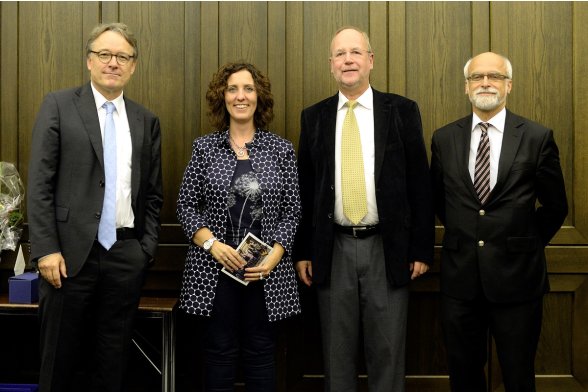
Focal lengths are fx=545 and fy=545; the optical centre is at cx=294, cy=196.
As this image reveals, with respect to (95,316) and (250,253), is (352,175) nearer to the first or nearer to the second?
(250,253)

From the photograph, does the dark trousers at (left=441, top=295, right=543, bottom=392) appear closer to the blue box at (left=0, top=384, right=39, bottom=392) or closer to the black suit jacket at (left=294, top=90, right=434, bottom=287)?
the black suit jacket at (left=294, top=90, right=434, bottom=287)

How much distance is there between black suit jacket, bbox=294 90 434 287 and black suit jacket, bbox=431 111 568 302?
12 cm

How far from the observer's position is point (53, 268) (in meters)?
2.08

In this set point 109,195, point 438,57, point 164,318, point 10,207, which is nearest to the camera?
point 109,195

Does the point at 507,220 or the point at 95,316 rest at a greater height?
the point at 507,220

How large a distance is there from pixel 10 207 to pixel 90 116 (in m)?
0.89

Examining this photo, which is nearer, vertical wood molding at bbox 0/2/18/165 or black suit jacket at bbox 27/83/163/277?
black suit jacket at bbox 27/83/163/277

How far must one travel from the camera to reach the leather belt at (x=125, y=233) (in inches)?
87.5

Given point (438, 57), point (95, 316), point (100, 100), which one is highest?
point (438, 57)

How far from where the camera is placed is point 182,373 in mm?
2975

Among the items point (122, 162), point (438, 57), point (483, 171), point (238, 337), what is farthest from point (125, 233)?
point (438, 57)

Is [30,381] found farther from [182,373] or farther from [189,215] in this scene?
[189,215]

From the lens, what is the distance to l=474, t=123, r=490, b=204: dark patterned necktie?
2.26 meters

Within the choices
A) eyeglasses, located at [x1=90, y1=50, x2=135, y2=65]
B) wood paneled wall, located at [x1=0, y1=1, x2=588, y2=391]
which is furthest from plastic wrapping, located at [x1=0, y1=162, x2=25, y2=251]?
eyeglasses, located at [x1=90, y1=50, x2=135, y2=65]
